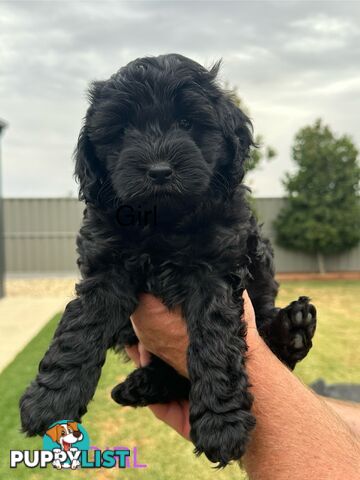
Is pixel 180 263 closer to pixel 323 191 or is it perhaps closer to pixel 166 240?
pixel 166 240

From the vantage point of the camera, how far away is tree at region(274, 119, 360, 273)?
65.5 ft

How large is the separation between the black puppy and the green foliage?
18177 mm

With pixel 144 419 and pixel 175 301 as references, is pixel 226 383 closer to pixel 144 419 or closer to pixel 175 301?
pixel 175 301

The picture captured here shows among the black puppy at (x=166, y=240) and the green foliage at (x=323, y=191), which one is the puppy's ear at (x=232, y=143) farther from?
the green foliage at (x=323, y=191)

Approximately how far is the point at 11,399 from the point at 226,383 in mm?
5806

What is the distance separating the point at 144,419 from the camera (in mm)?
6930

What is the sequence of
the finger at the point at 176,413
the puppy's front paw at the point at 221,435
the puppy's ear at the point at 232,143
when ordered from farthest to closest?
the finger at the point at 176,413 → the puppy's ear at the point at 232,143 → the puppy's front paw at the point at 221,435

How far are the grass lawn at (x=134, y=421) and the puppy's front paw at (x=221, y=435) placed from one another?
97.9 inches

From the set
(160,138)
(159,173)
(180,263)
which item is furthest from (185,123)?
(180,263)

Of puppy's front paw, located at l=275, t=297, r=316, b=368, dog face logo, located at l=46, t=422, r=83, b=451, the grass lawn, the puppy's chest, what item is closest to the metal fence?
the grass lawn

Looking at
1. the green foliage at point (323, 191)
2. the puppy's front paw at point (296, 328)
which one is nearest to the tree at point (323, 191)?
the green foliage at point (323, 191)

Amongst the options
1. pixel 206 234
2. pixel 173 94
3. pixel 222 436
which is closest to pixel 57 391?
pixel 222 436

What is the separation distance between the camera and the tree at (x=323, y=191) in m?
20.0

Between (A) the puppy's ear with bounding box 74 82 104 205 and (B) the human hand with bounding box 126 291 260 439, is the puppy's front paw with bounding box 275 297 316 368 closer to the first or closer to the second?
(B) the human hand with bounding box 126 291 260 439
